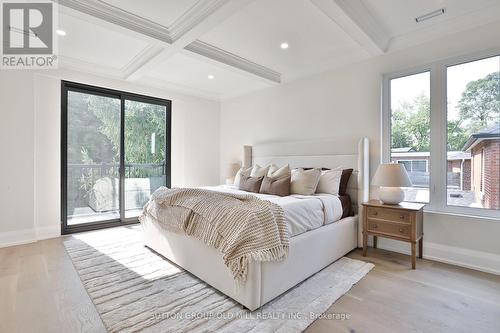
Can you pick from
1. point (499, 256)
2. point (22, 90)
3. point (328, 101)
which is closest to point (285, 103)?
point (328, 101)

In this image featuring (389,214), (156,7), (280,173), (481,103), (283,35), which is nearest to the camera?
(156,7)

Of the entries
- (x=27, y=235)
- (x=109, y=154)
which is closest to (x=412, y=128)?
(x=109, y=154)

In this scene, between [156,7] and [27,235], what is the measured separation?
3.51 metres

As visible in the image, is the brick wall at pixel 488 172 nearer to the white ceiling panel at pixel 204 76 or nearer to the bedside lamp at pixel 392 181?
the bedside lamp at pixel 392 181

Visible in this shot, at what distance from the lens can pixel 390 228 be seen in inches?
109

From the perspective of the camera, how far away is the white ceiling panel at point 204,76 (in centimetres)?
376

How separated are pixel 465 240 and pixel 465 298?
2.91 ft

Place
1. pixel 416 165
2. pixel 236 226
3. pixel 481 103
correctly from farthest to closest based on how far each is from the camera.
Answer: pixel 416 165
pixel 481 103
pixel 236 226

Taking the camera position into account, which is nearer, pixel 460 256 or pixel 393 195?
pixel 460 256

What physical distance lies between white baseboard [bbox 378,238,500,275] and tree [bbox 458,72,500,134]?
131cm

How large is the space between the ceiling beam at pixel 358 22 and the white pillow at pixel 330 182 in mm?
1599

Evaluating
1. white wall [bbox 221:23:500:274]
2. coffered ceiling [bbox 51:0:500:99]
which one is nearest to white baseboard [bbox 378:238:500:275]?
white wall [bbox 221:23:500:274]

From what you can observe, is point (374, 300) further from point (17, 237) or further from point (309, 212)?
point (17, 237)

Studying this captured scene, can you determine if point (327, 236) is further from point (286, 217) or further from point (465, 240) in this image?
point (465, 240)
